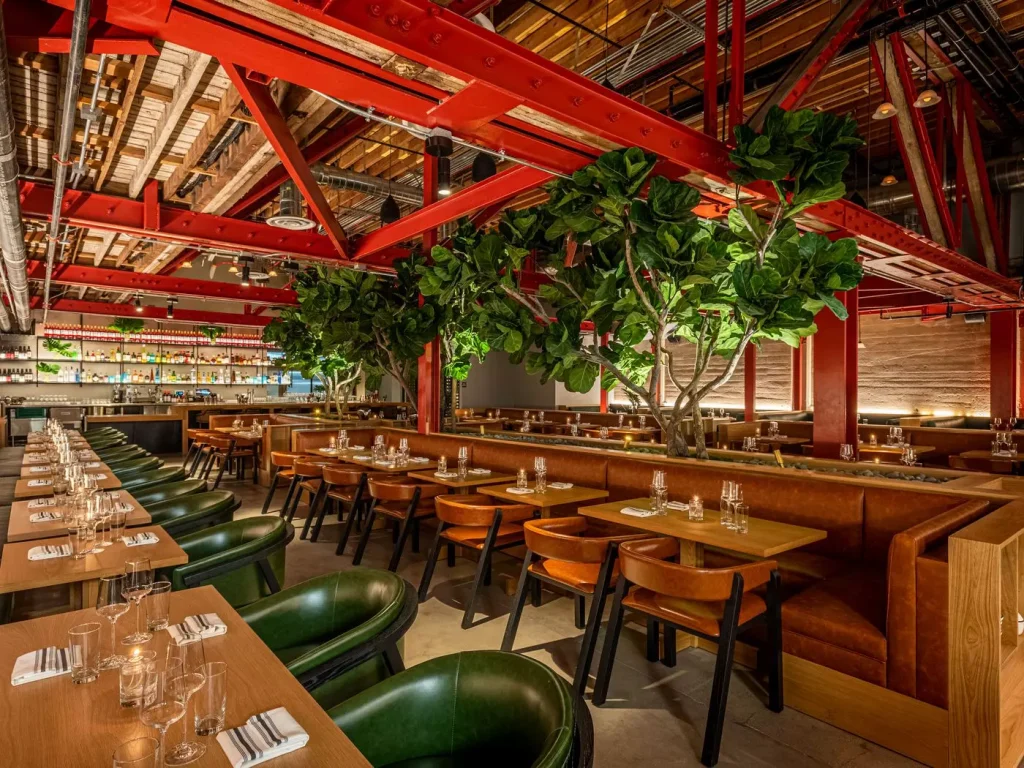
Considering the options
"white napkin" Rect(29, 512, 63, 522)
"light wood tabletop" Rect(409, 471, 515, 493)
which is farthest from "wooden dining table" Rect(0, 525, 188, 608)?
"light wood tabletop" Rect(409, 471, 515, 493)

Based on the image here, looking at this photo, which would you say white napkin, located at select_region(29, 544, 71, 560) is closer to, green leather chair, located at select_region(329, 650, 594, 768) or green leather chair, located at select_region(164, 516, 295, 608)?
green leather chair, located at select_region(164, 516, 295, 608)

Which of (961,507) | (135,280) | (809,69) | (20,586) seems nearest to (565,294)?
(809,69)

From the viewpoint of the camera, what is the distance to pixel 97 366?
13.6 meters

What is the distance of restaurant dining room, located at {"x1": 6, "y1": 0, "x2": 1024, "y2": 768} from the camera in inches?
63.7

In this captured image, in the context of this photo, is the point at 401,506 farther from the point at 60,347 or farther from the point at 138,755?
the point at 60,347

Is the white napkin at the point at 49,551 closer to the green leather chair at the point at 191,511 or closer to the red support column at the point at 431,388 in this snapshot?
the green leather chair at the point at 191,511

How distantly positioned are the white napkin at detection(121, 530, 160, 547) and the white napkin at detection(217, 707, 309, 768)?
5.84 ft

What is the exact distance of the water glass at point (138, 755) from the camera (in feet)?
3.31

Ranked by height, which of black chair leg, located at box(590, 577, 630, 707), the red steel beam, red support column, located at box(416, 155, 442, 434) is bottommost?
black chair leg, located at box(590, 577, 630, 707)

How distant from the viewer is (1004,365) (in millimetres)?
9570

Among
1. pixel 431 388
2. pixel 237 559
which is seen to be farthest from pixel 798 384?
pixel 237 559

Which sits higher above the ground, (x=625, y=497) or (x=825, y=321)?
(x=825, y=321)

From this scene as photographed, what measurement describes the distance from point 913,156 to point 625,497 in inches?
185

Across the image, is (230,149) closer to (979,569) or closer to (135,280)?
(135,280)
